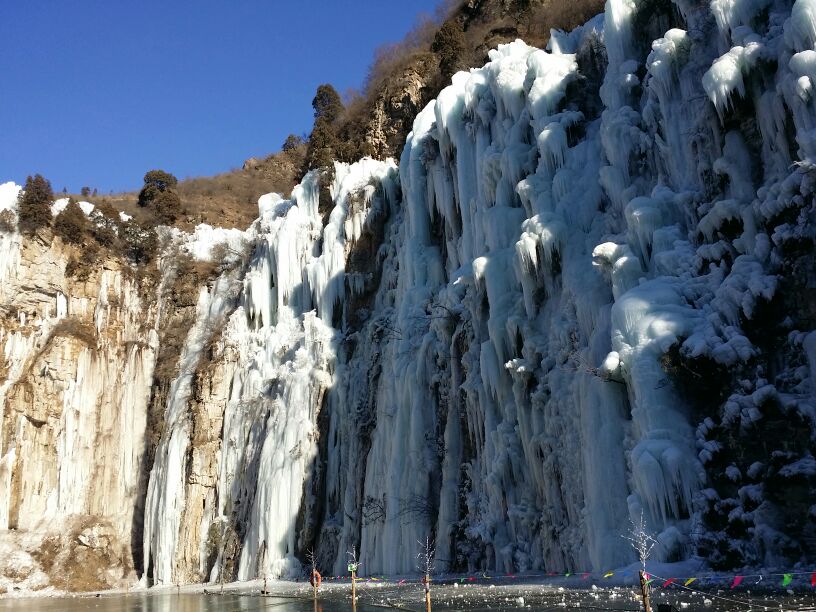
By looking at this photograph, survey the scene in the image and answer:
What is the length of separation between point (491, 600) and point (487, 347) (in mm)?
8207

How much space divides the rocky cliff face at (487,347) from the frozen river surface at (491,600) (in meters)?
1.89

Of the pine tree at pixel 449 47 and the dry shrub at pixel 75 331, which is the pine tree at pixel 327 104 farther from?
the dry shrub at pixel 75 331

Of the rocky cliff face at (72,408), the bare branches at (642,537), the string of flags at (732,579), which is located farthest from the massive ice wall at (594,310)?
the rocky cliff face at (72,408)

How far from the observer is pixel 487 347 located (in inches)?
799

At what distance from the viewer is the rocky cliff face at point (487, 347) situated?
13867 millimetres

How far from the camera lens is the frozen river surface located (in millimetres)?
9742

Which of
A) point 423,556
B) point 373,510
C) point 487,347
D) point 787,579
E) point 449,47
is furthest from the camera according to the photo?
point 449,47

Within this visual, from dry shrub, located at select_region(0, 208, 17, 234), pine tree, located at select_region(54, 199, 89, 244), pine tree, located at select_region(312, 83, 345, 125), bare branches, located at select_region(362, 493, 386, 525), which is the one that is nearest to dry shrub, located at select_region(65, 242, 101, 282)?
pine tree, located at select_region(54, 199, 89, 244)

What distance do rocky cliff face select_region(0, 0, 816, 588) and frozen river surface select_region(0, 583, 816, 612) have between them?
1.89 meters

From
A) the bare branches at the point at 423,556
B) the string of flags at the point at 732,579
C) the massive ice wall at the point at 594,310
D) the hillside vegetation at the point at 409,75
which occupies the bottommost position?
the string of flags at the point at 732,579

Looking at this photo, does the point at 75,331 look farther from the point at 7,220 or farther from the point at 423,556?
the point at 423,556

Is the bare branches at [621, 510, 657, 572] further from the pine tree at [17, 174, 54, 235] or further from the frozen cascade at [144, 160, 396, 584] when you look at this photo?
the pine tree at [17, 174, 54, 235]

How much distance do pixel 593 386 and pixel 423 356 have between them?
8.45m

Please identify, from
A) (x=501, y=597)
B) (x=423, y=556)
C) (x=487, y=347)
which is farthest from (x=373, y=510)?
(x=501, y=597)
